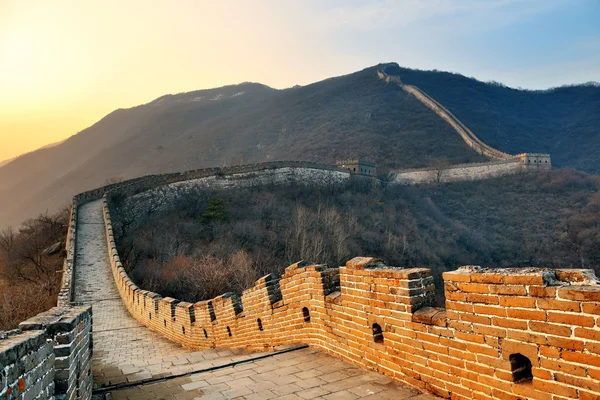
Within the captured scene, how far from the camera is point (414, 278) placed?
3842 millimetres

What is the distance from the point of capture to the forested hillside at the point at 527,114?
285 feet

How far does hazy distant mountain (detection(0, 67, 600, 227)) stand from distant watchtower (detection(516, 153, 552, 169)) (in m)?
10.9

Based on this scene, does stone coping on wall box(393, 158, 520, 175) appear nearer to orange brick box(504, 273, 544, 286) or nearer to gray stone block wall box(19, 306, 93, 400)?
orange brick box(504, 273, 544, 286)

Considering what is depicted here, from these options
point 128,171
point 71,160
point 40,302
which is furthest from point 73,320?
point 71,160

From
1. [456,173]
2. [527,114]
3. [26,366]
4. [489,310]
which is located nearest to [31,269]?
[26,366]

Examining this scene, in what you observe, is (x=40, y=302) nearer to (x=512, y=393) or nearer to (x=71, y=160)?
(x=512, y=393)

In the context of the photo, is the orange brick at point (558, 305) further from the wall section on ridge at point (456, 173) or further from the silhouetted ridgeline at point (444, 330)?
the wall section on ridge at point (456, 173)

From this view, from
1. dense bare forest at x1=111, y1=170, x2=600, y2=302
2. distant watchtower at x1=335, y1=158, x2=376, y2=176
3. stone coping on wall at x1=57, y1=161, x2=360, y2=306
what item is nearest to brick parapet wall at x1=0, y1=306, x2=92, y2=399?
stone coping on wall at x1=57, y1=161, x2=360, y2=306

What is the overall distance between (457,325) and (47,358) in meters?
2.97

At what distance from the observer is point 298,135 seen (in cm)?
8494

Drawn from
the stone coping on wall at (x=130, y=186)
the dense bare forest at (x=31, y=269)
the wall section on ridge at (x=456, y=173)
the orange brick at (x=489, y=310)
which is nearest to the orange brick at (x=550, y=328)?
the orange brick at (x=489, y=310)

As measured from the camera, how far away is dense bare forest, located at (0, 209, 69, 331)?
524 inches

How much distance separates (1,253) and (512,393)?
2978 cm

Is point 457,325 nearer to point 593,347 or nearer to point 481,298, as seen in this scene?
point 481,298
